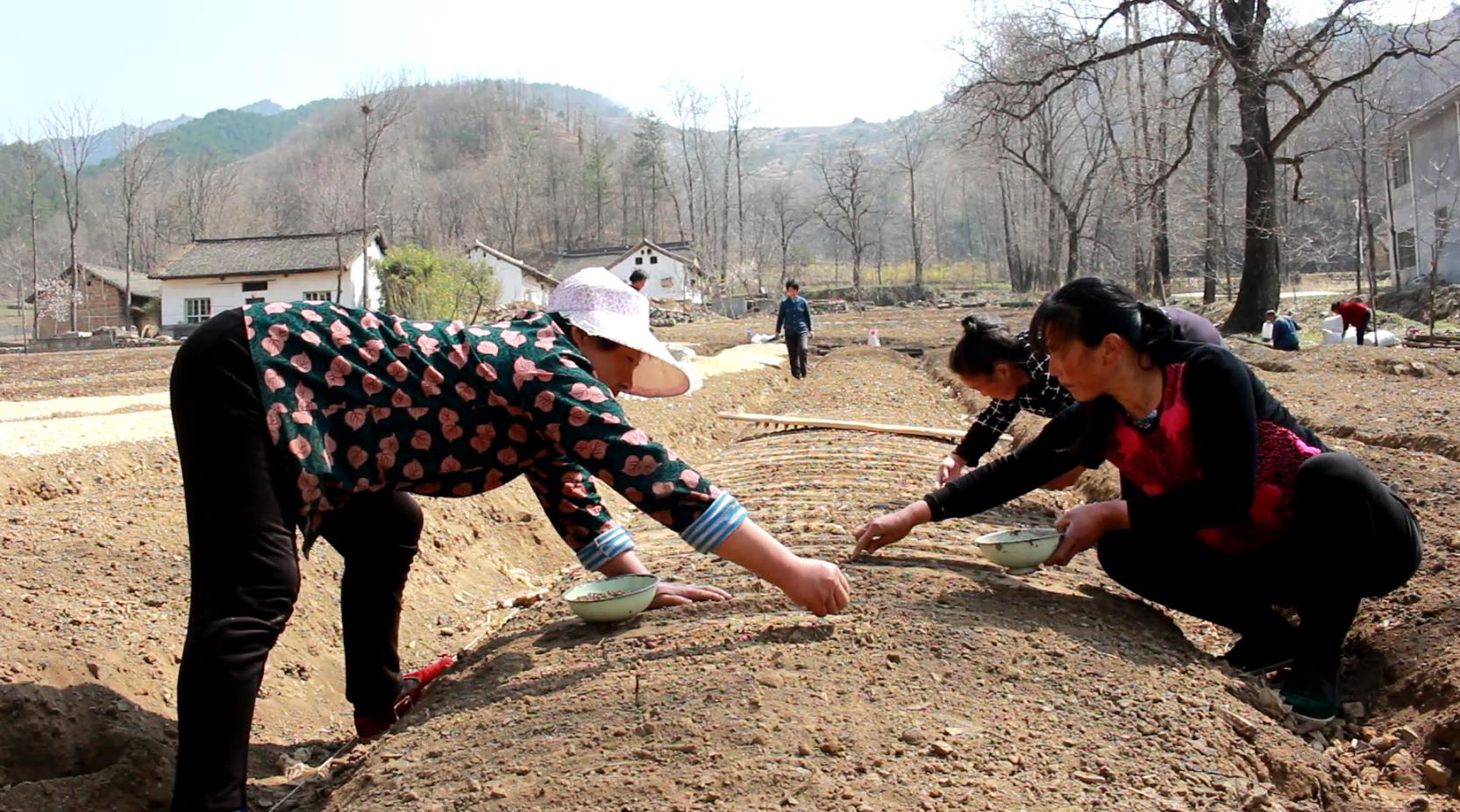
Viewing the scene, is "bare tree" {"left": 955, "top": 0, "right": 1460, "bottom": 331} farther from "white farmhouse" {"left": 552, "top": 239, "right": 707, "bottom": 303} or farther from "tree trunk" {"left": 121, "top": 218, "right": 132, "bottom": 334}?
"white farmhouse" {"left": 552, "top": 239, "right": 707, "bottom": 303}

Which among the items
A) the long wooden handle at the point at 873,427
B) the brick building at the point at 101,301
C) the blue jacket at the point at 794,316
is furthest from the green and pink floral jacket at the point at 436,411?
the brick building at the point at 101,301

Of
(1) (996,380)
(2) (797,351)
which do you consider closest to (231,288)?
(2) (797,351)

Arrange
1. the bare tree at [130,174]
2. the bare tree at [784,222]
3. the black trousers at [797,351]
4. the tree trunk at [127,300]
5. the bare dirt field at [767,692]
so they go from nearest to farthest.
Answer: the bare dirt field at [767,692], the black trousers at [797,351], the tree trunk at [127,300], the bare tree at [130,174], the bare tree at [784,222]

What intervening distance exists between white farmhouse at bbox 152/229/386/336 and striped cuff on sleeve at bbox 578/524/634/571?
41.7m

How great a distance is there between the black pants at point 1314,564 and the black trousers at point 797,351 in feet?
40.6

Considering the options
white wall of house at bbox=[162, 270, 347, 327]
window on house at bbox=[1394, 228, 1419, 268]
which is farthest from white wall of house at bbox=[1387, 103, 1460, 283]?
white wall of house at bbox=[162, 270, 347, 327]

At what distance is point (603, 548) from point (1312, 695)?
197 centimetres

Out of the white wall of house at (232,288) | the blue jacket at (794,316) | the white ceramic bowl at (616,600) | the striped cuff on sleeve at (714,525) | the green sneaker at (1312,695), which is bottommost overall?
the green sneaker at (1312,695)

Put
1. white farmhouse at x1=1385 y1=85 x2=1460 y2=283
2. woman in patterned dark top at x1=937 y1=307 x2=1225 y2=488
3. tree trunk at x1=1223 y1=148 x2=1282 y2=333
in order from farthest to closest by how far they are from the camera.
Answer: white farmhouse at x1=1385 y1=85 x2=1460 y2=283 → tree trunk at x1=1223 y1=148 x2=1282 y2=333 → woman in patterned dark top at x1=937 y1=307 x2=1225 y2=488

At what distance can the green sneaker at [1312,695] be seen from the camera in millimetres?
2881

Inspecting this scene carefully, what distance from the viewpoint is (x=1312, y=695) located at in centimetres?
290

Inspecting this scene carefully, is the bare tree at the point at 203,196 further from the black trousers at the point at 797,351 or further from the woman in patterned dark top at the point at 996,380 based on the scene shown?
the woman in patterned dark top at the point at 996,380

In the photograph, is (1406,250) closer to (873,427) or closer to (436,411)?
(873,427)

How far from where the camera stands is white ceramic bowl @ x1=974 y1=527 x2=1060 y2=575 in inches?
135
